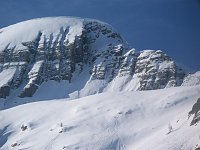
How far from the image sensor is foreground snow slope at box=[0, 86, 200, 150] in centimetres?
7019

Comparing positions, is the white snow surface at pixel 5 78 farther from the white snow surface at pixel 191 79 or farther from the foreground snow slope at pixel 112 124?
the foreground snow slope at pixel 112 124

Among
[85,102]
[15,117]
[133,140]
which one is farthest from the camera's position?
[15,117]

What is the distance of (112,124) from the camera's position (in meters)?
83.6

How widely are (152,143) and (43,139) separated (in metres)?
23.3

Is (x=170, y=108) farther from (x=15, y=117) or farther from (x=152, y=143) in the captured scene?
(x=15, y=117)

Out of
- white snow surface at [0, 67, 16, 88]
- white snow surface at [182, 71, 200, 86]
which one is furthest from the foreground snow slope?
white snow surface at [0, 67, 16, 88]

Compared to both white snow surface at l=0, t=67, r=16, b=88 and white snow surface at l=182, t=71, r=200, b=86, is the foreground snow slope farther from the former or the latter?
white snow surface at l=0, t=67, r=16, b=88

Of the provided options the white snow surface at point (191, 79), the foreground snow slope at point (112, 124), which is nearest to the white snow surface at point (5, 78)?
the white snow surface at point (191, 79)

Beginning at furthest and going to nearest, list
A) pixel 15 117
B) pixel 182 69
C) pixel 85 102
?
pixel 182 69 < pixel 15 117 < pixel 85 102

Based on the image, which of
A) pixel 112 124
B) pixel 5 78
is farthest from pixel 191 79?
pixel 112 124

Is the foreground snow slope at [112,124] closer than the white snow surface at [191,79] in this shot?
Yes

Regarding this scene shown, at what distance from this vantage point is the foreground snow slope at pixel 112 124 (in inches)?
2763

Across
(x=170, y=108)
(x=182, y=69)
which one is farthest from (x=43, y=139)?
(x=182, y=69)

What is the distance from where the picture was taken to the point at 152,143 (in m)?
68.0
